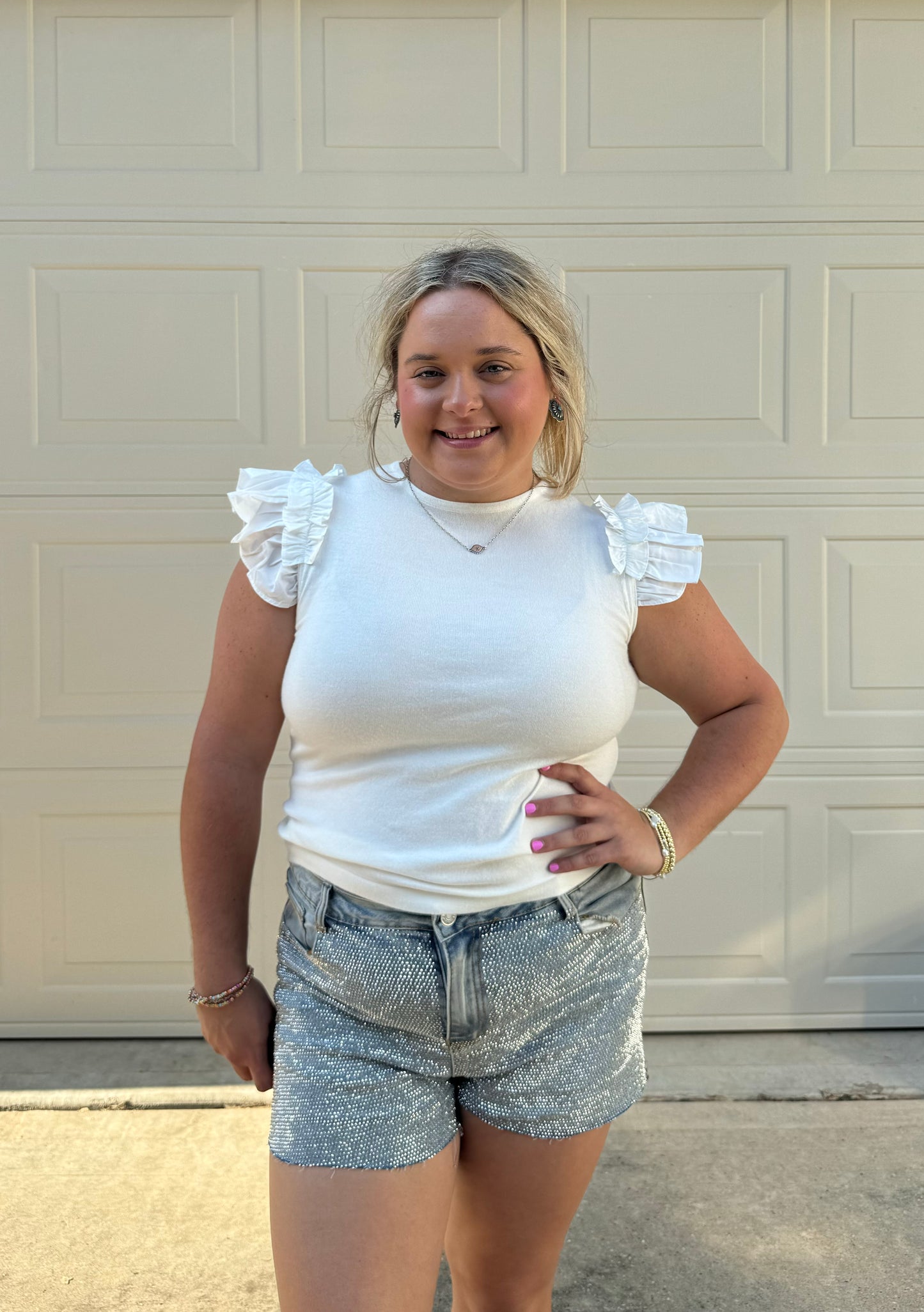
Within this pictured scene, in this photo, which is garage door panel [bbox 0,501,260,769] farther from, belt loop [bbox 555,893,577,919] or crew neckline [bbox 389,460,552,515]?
belt loop [bbox 555,893,577,919]

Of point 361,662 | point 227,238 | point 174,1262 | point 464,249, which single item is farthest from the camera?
point 227,238

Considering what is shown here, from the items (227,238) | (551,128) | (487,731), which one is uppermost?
(551,128)

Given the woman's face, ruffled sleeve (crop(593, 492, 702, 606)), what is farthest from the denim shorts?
the woman's face

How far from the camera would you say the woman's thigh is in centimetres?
132

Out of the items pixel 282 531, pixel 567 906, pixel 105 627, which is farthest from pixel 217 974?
pixel 105 627

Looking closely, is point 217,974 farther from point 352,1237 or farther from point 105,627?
point 105,627

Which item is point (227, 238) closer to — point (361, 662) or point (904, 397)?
point (904, 397)

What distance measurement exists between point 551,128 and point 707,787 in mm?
2228

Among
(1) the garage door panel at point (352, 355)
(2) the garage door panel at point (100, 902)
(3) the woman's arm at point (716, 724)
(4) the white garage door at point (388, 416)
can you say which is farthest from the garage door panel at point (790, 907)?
(3) the woman's arm at point (716, 724)

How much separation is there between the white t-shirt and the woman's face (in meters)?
0.07

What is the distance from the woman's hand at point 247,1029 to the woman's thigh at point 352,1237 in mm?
186

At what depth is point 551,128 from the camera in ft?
10.5

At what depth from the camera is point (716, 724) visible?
1696 millimetres

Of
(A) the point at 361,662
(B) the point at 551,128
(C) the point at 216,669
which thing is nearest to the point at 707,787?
(A) the point at 361,662
